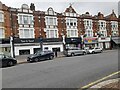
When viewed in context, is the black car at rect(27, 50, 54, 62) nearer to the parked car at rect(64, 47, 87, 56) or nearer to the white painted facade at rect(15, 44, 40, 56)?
the parked car at rect(64, 47, 87, 56)

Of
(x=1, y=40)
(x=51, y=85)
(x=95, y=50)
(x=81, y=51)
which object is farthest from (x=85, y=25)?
(x=51, y=85)

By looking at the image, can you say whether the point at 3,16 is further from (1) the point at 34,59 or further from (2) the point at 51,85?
(2) the point at 51,85

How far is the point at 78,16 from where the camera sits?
47344mm

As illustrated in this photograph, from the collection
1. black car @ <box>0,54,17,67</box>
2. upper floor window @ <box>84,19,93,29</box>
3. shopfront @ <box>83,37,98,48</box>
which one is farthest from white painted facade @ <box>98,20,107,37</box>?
black car @ <box>0,54,17,67</box>

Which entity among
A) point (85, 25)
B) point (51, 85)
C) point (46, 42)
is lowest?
point (51, 85)

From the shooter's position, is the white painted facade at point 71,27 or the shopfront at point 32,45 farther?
the white painted facade at point 71,27

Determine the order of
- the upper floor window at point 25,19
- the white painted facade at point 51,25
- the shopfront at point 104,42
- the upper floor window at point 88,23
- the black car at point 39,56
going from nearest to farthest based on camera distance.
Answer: the black car at point 39,56 < the upper floor window at point 25,19 < the white painted facade at point 51,25 < the upper floor window at point 88,23 < the shopfront at point 104,42

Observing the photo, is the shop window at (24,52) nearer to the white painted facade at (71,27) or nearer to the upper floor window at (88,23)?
the white painted facade at (71,27)

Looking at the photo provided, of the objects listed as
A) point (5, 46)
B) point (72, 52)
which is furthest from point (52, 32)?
point (5, 46)

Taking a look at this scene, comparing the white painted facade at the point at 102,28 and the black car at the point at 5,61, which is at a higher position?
the white painted facade at the point at 102,28

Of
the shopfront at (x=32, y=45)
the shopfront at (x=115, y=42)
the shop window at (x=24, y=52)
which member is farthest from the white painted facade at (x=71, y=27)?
the shopfront at (x=115, y=42)

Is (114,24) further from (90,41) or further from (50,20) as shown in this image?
(50,20)

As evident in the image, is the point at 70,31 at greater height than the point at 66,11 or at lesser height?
lesser

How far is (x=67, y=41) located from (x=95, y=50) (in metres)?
6.56
